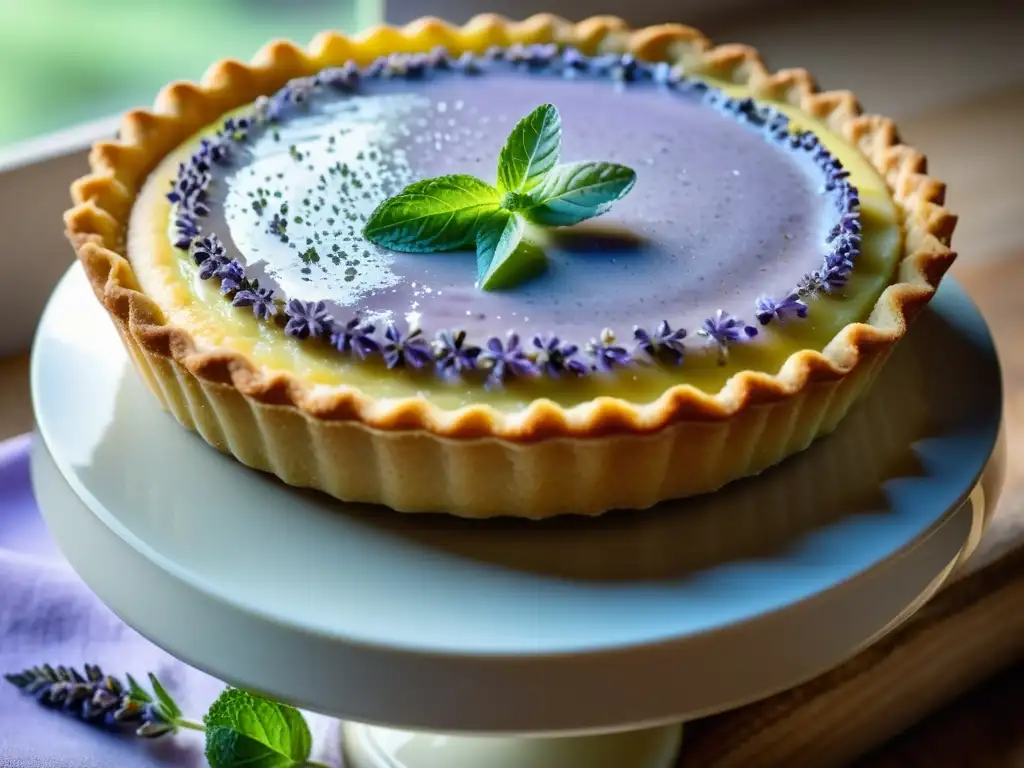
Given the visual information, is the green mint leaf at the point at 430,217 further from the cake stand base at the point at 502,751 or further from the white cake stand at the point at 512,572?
the cake stand base at the point at 502,751

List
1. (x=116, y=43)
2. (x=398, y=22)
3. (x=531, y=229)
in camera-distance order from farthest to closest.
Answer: (x=398, y=22) → (x=116, y=43) → (x=531, y=229)

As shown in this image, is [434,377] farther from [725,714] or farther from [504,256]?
[725,714]

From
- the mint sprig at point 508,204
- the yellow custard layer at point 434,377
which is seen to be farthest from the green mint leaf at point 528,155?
the yellow custard layer at point 434,377

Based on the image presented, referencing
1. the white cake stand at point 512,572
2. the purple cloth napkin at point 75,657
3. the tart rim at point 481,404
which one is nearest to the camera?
the white cake stand at point 512,572

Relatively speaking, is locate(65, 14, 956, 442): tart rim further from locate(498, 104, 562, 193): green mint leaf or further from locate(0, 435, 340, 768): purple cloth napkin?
locate(0, 435, 340, 768): purple cloth napkin

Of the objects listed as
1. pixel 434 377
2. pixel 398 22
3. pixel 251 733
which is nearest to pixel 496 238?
pixel 434 377
